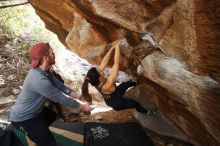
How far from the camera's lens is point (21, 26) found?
48.8ft

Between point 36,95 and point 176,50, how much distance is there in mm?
2087

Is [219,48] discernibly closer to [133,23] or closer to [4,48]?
[133,23]

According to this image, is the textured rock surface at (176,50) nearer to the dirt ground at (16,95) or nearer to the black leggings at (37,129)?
the dirt ground at (16,95)

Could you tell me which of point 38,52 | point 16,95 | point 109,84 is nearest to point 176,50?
point 109,84

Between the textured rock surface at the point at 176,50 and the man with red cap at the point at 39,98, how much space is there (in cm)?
129

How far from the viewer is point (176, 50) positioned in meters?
4.75

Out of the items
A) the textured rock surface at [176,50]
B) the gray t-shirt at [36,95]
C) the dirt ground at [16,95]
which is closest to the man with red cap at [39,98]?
the gray t-shirt at [36,95]

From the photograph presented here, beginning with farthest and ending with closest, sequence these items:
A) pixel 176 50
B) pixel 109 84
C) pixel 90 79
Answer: pixel 109 84
pixel 90 79
pixel 176 50

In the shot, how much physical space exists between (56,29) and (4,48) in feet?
12.1

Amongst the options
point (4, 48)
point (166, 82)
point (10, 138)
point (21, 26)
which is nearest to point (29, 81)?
point (10, 138)

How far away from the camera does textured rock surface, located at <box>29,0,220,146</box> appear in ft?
13.3

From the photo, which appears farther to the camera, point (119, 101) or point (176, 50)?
point (119, 101)

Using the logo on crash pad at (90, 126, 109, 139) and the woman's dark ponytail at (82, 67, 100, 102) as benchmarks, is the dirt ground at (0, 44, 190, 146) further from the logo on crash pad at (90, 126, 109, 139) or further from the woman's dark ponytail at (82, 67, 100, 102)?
the woman's dark ponytail at (82, 67, 100, 102)

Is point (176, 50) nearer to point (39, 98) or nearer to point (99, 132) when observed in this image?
point (39, 98)
